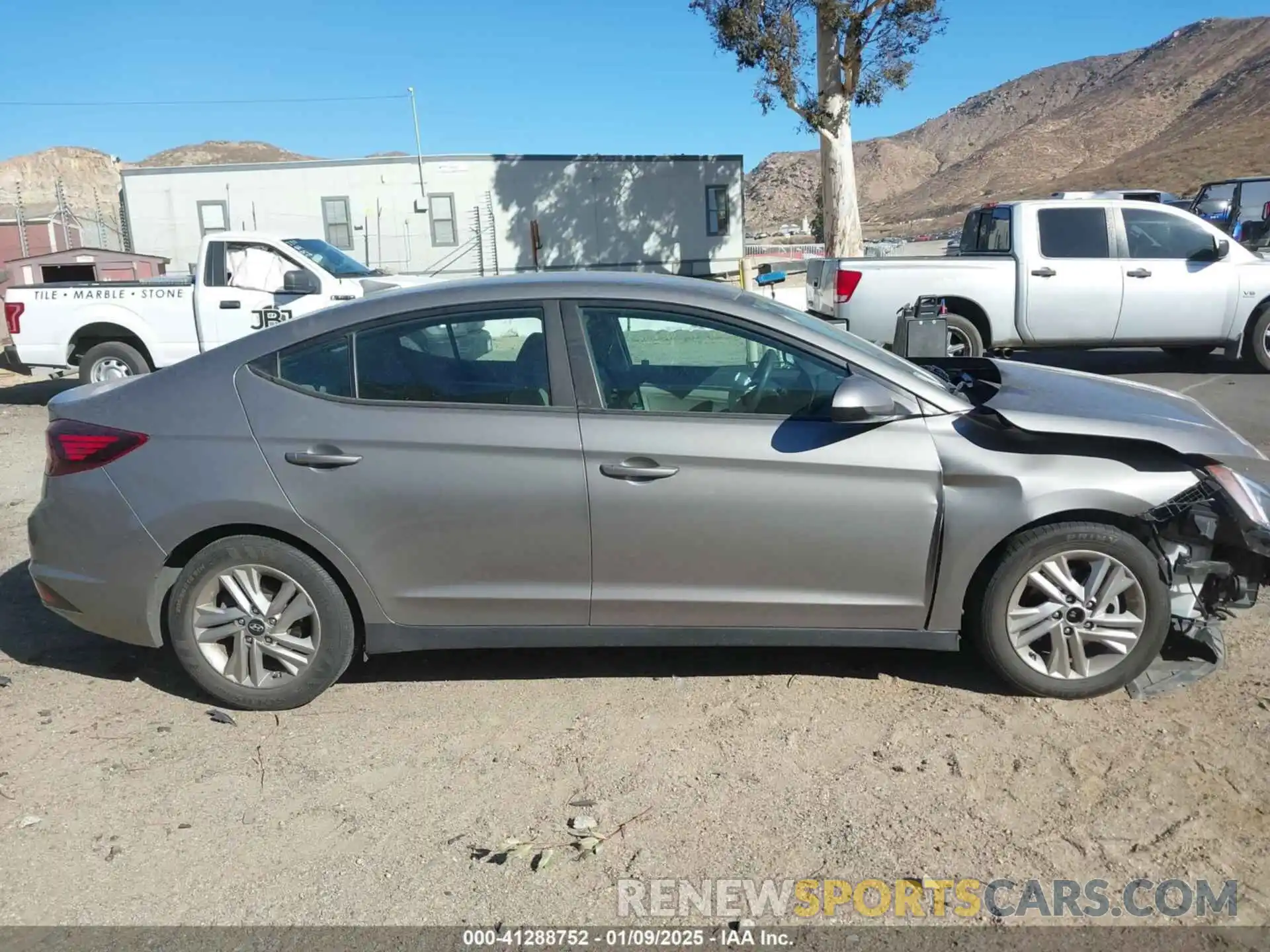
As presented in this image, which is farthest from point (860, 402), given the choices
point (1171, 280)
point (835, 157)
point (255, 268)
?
point (835, 157)

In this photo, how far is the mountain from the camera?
66312 mm

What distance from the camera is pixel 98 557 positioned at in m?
4.13

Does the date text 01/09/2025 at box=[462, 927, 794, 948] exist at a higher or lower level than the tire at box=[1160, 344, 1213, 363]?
lower

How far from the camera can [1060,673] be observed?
401cm

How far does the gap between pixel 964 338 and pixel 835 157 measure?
43.7 feet

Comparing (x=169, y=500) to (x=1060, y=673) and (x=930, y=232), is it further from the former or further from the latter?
(x=930, y=232)

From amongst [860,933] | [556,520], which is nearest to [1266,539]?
[860,933]

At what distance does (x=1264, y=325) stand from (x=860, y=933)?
10.4 meters

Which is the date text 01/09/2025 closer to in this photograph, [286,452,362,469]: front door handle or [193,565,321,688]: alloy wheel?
[193,565,321,688]: alloy wheel

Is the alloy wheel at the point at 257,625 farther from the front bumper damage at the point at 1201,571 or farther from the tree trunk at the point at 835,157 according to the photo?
the tree trunk at the point at 835,157

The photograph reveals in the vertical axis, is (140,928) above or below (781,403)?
below

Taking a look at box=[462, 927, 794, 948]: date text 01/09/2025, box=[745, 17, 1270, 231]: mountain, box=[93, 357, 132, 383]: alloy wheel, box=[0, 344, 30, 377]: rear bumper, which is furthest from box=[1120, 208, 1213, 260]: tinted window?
box=[745, 17, 1270, 231]: mountain

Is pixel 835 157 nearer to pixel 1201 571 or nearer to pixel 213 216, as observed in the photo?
pixel 213 216

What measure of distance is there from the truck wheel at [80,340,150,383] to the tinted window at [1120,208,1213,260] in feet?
34.7
